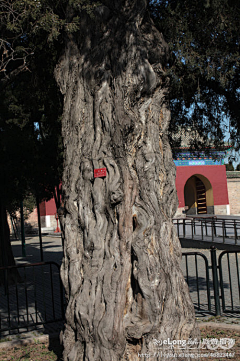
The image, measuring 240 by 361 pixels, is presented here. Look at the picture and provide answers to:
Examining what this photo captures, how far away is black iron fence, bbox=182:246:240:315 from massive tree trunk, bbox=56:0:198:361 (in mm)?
1917

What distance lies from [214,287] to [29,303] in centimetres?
394

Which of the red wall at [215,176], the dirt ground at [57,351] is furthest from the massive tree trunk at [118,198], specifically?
the red wall at [215,176]

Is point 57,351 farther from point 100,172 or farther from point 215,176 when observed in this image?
point 215,176

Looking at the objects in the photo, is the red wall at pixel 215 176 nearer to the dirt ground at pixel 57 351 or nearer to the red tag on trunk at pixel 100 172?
the dirt ground at pixel 57 351

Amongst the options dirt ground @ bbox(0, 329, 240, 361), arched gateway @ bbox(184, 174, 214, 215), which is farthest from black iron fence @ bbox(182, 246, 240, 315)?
arched gateway @ bbox(184, 174, 214, 215)

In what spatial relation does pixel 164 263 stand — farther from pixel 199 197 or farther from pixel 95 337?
pixel 199 197

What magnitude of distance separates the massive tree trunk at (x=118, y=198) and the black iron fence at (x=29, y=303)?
5.19ft

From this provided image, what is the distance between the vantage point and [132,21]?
437 centimetres

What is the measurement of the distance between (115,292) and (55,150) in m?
6.97

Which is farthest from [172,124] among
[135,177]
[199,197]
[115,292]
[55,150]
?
[199,197]

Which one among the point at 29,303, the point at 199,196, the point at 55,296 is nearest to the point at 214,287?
the point at 55,296

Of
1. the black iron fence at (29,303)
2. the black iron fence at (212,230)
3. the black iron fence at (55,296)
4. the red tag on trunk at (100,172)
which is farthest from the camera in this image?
the black iron fence at (212,230)

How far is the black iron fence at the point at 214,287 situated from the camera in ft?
19.3

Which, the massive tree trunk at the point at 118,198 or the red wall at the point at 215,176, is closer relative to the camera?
the massive tree trunk at the point at 118,198
